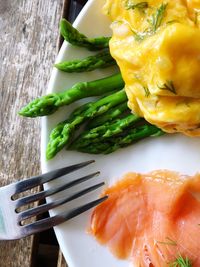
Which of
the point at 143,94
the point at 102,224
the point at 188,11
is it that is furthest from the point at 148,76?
the point at 102,224

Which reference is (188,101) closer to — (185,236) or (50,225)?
(185,236)

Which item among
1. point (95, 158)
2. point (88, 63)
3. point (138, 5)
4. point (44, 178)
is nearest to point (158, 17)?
point (138, 5)

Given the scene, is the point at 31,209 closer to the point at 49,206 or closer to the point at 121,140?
the point at 49,206

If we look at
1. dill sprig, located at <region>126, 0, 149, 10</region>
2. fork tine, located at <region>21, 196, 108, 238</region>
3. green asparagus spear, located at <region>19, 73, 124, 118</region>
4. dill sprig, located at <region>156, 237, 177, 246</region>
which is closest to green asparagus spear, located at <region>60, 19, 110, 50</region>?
green asparagus spear, located at <region>19, 73, 124, 118</region>

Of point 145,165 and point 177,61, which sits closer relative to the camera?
point 177,61

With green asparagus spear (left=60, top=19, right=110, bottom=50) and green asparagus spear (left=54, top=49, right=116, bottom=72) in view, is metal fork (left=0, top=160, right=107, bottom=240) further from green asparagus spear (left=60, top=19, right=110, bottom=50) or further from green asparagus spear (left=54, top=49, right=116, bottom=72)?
green asparagus spear (left=60, top=19, right=110, bottom=50)

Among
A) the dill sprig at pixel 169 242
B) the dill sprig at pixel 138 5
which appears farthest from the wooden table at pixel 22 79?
the dill sprig at pixel 138 5

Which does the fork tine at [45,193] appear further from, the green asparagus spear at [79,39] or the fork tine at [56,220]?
the green asparagus spear at [79,39]
